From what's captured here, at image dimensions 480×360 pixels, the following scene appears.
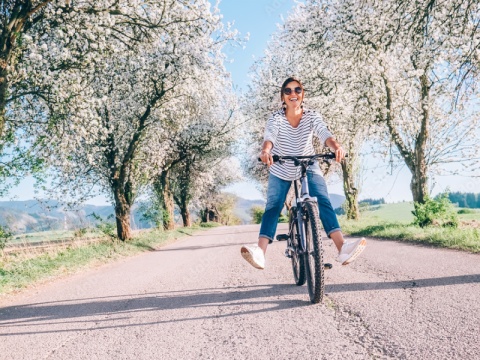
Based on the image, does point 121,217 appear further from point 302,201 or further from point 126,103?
point 302,201

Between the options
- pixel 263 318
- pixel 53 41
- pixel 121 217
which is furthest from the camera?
pixel 121 217

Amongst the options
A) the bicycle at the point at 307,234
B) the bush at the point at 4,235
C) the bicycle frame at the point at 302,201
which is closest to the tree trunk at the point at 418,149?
the bicycle at the point at 307,234

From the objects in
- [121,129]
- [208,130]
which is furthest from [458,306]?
[208,130]

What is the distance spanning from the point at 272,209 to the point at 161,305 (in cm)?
184

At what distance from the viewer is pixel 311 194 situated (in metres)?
4.62

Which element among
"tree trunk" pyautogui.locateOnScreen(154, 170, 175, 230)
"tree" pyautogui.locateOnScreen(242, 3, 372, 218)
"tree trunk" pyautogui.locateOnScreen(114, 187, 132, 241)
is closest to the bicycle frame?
"tree" pyautogui.locateOnScreen(242, 3, 372, 218)

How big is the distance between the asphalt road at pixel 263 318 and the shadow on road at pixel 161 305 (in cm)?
1

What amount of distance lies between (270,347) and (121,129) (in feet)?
51.7

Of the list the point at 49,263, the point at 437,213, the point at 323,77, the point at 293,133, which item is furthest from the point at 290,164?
the point at 323,77

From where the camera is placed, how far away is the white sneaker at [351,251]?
4.18 meters

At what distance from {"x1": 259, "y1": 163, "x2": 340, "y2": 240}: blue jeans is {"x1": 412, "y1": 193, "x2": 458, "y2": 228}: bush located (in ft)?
32.4

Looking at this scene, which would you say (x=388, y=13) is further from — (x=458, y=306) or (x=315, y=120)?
(x=458, y=306)

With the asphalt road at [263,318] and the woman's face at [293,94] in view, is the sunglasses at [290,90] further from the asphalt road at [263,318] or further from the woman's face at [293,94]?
the asphalt road at [263,318]

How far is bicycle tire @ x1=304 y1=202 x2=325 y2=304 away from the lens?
400 cm
